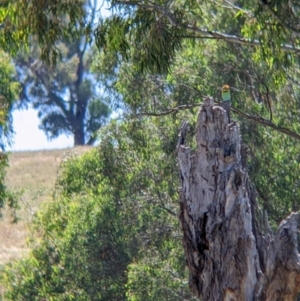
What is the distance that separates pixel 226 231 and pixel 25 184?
28337 millimetres

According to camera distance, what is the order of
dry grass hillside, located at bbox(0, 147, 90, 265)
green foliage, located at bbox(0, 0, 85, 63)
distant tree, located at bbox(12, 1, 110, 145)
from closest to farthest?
1. green foliage, located at bbox(0, 0, 85, 63)
2. dry grass hillside, located at bbox(0, 147, 90, 265)
3. distant tree, located at bbox(12, 1, 110, 145)

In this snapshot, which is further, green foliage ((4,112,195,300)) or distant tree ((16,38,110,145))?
distant tree ((16,38,110,145))

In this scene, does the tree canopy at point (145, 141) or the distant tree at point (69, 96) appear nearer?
the tree canopy at point (145, 141)

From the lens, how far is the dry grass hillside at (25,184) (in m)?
26.1

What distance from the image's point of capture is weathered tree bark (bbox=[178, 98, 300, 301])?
22.7ft

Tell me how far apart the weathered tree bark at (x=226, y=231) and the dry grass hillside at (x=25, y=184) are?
17.5m

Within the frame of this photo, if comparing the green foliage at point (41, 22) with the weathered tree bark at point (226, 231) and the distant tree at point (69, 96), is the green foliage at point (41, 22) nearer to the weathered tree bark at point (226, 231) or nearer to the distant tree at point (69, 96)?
the weathered tree bark at point (226, 231)

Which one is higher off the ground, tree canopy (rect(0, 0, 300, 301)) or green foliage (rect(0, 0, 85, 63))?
green foliage (rect(0, 0, 85, 63))

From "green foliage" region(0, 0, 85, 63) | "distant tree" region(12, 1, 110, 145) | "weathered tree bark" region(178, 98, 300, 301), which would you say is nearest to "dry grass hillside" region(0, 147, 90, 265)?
"distant tree" region(12, 1, 110, 145)

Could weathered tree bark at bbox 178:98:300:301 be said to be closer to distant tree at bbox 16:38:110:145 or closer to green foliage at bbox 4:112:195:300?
green foliage at bbox 4:112:195:300

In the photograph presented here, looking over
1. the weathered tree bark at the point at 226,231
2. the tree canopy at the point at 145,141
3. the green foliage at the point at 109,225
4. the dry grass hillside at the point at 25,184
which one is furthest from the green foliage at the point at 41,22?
the dry grass hillside at the point at 25,184

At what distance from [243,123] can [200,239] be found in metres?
7.35

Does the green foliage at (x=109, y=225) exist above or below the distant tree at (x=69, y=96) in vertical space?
below

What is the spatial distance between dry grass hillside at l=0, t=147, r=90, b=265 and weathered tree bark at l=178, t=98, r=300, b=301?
688 inches
